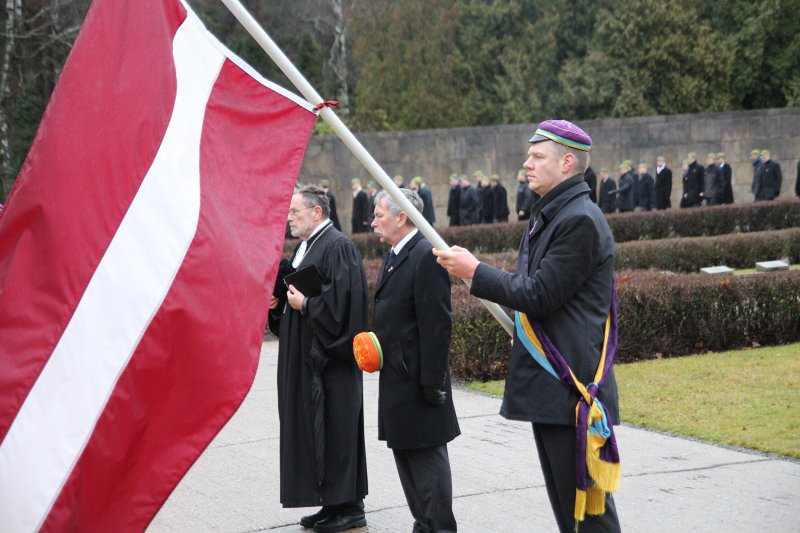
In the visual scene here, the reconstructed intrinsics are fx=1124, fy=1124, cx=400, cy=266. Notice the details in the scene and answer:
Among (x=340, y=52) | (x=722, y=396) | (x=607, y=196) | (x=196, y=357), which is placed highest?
(x=340, y=52)

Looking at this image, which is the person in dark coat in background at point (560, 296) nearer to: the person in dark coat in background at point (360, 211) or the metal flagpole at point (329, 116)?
the metal flagpole at point (329, 116)

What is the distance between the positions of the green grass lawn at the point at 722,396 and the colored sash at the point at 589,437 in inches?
143

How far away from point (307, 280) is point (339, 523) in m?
1.30

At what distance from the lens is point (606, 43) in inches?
1476

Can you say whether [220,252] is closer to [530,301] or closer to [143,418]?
[143,418]

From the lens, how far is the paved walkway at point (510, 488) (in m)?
5.95

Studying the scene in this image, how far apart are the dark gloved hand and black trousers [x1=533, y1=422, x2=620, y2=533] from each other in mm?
1190

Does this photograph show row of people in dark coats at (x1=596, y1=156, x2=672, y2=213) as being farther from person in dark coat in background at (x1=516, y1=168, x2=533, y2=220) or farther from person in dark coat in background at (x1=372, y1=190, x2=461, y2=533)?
person in dark coat in background at (x1=372, y1=190, x2=461, y2=533)

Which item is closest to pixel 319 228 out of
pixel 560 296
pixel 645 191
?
pixel 560 296

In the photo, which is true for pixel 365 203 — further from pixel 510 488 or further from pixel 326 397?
pixel 326 397

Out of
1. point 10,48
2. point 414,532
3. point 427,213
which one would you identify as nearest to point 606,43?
point 427,213

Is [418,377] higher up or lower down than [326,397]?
higher up

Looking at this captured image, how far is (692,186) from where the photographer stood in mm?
28922

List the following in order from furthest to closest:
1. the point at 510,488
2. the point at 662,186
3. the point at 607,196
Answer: the point at 607,196 → the point at 662,186 → the point at 510,488
